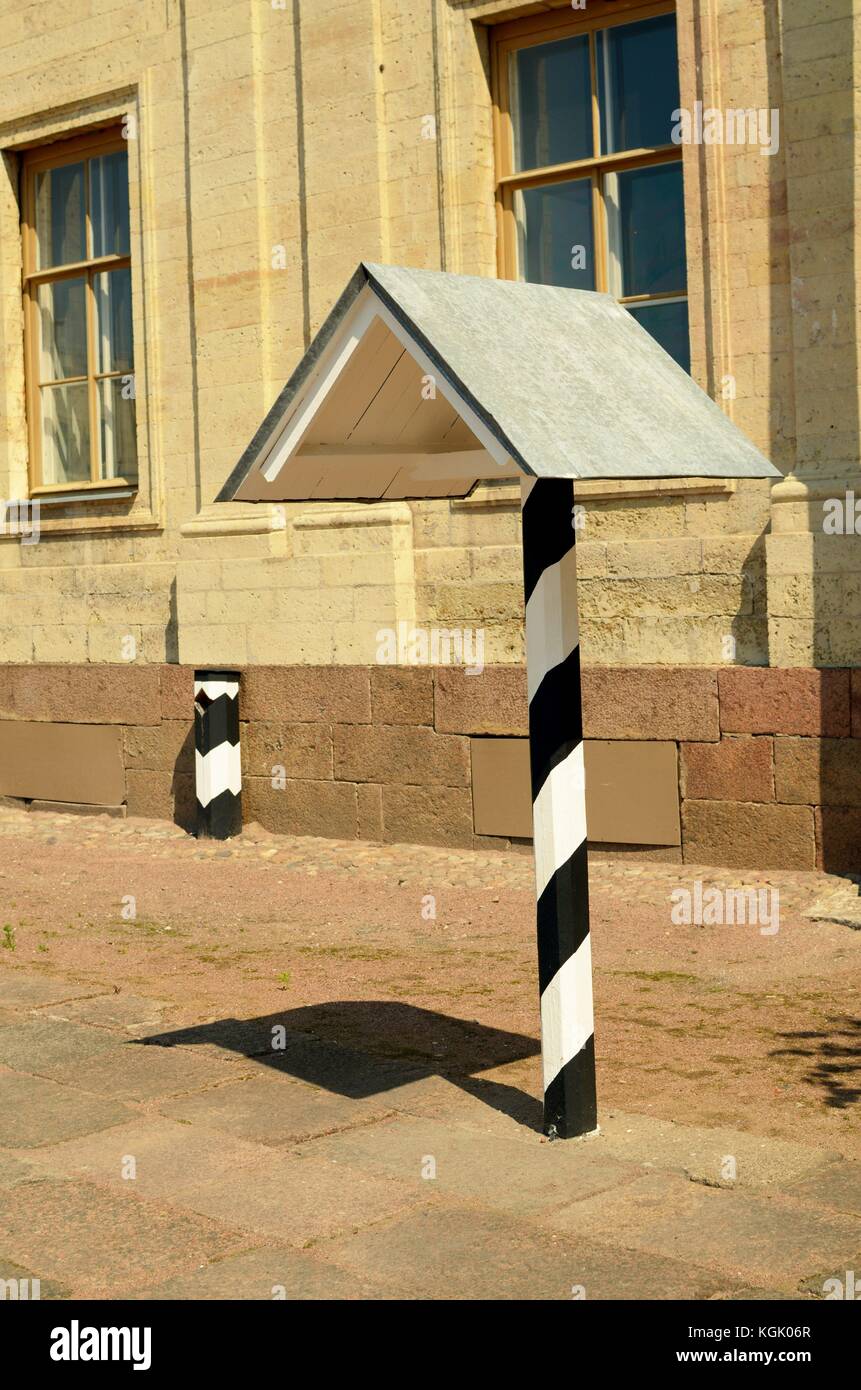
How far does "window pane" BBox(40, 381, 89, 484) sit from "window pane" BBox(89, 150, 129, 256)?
1.16 m

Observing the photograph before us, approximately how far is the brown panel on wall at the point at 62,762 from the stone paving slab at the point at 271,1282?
8932mm

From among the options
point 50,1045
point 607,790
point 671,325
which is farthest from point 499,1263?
point 671,325

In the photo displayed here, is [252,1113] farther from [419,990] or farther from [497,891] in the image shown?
[497,891]

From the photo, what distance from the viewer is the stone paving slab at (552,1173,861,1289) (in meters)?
4.06

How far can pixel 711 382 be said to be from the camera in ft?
32.1

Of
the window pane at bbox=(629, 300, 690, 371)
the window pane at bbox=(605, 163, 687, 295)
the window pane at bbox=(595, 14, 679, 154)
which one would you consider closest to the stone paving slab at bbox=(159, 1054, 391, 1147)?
the window pane at bbox=(629, 300, 690, 371)

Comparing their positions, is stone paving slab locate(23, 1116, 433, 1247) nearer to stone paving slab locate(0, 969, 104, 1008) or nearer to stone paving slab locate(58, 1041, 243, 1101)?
stone paving slab locate(58, 1041, 243, 1101)

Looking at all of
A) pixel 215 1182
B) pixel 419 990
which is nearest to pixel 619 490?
pixel 419 990

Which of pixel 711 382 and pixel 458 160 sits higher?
pixel 458 160

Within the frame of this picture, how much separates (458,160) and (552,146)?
620 mm

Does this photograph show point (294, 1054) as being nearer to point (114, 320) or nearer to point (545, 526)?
point (545, 526)

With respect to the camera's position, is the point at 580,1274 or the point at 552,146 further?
the point at 552,146

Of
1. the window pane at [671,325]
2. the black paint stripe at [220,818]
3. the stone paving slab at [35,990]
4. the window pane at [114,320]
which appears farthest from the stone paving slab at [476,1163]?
the window pane at [114,320]
